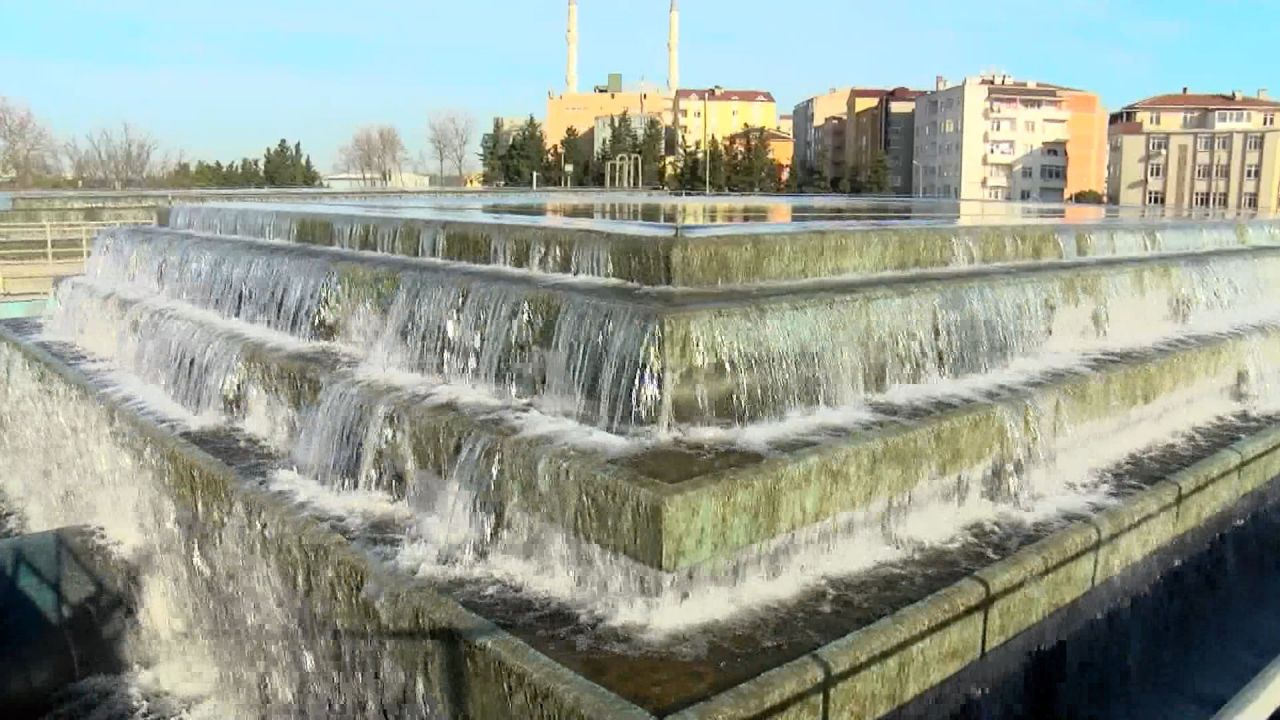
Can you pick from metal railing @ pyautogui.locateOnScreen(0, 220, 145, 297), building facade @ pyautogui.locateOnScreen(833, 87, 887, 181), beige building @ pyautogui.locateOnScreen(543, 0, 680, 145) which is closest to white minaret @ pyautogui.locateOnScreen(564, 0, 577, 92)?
beige building @ pyautogui.locateOnScreen(543, 0, 680, 145)

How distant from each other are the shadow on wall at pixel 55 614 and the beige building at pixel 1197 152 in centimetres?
4965

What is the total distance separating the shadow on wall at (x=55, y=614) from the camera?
16.9ft

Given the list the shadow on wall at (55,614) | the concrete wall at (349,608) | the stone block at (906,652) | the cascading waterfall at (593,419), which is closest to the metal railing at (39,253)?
the cascading waterfall at (593,419)

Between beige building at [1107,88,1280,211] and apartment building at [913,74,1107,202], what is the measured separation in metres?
1.88

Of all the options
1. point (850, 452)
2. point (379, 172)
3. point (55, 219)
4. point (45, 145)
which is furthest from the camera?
point (379, 172)

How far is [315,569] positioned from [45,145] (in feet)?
155

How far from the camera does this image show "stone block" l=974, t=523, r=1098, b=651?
3777 mm

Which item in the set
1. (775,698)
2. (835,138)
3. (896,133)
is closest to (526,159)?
(896,133)

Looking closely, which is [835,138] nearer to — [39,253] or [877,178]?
[877,178]

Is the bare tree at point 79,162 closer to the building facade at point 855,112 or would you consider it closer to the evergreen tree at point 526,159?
the evergreen tree at point 526,159

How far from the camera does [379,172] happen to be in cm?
6269

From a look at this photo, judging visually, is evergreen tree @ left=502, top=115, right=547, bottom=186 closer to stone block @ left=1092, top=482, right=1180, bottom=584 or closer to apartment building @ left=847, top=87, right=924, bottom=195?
apartment building @ left=847, top=87, right=924, bottom=195

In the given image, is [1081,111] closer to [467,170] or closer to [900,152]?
[900,152]

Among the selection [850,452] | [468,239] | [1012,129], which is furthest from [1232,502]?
[1012,129]
